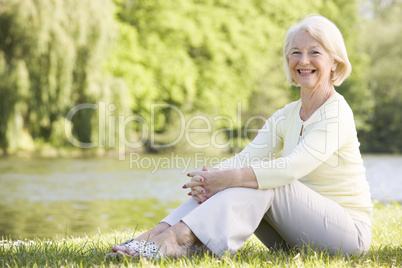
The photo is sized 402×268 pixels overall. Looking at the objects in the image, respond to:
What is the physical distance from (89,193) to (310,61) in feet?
29.3

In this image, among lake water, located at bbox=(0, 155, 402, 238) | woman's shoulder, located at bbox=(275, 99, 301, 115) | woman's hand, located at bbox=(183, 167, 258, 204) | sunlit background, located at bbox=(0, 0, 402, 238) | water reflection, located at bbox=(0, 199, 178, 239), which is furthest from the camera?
sunlit background, located at bbox=(0, 0, 402, 238)

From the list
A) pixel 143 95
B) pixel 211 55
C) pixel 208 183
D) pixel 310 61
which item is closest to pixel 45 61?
pixel 143 95

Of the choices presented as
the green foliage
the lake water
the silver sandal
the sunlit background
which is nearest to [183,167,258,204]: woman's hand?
the silver sandal

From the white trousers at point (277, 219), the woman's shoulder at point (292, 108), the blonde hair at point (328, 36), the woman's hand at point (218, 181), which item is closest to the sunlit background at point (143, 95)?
the woman's shoulder at point (292, 108)

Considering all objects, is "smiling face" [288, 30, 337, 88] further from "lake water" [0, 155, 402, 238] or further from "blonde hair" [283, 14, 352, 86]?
"lake water" [0, 155, 402, 238]

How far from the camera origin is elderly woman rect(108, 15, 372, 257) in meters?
2.60

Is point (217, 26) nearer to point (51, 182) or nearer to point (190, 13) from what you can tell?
point (190, 13)

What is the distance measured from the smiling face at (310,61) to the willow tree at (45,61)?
1286 cm

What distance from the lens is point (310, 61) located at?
2930mm

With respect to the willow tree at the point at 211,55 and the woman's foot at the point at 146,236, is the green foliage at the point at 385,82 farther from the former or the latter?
the woman's foot at the point at 146,236

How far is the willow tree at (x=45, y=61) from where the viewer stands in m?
14.9

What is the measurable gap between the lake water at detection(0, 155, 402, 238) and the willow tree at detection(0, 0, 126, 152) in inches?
41.6

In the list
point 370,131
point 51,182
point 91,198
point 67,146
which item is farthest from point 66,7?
point 370,131

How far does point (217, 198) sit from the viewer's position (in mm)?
2623
